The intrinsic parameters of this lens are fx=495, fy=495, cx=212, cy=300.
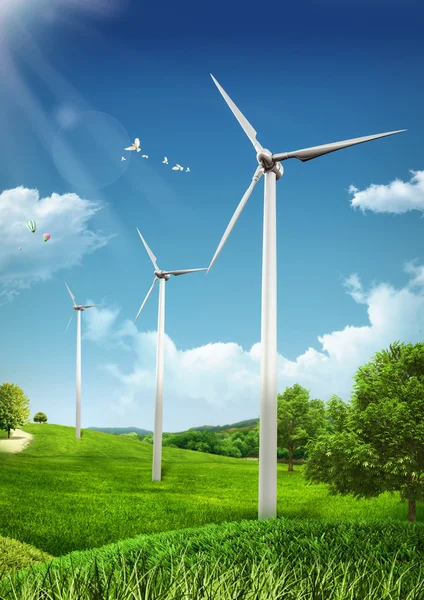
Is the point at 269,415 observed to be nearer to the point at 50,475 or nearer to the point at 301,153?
the point at 301,153

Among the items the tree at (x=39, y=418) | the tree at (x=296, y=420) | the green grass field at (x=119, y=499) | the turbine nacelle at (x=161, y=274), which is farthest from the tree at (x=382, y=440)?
the tree at (x=39, y=418)

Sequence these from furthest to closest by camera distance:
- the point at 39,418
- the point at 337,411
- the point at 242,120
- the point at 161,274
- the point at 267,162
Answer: the point at 39,418, the point at 161,274, the point at 337,411, the point at 242,120, the point at 267,162

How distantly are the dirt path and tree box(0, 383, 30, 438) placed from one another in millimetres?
1048

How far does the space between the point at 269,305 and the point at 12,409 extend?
134 feet

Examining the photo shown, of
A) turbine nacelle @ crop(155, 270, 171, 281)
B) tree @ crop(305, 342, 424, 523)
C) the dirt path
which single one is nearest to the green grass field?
the dirt path

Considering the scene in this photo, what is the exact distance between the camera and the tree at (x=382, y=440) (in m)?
16.7

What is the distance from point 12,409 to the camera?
47.5 m

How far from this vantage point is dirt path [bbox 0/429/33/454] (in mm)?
42397

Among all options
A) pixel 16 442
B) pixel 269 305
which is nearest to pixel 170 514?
pixel 269 305

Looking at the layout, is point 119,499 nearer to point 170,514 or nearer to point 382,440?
point 170,514

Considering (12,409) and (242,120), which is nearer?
(242,120)

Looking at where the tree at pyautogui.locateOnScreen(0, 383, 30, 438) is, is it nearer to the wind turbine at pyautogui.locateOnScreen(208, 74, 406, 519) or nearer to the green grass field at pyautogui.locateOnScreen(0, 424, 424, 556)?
the green grass field at pyautogui.locateOnScreen(0, 424, 424, 556)

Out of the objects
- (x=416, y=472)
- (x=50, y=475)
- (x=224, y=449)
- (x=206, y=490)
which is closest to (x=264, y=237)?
(x=416, y=472)

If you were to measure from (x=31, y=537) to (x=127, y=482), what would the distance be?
468 inches
